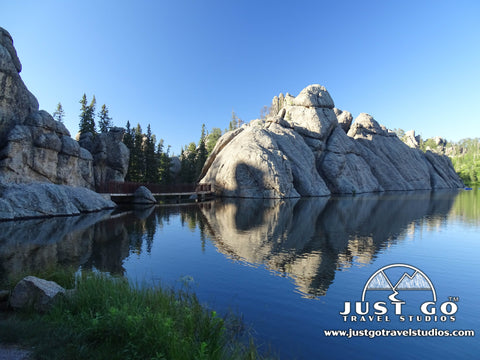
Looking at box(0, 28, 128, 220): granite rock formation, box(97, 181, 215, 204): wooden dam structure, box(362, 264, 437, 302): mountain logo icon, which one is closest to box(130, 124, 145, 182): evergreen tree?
box(97, 181, 215, 204): wooden dam structure

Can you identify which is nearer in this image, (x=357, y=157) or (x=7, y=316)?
(x=7, y=316)

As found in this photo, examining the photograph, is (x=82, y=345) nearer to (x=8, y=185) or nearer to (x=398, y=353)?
(x=398, y=353)

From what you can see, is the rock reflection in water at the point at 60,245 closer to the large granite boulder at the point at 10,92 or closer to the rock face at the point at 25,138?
the rock face at the point at 25,138

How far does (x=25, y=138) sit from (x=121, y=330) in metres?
33.2

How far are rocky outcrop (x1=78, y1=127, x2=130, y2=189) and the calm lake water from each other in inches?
811

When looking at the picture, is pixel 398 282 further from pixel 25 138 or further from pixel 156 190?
pixel 156 190

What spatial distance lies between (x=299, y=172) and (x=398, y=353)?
→ 52137 mm

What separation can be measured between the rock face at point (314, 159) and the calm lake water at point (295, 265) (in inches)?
1059

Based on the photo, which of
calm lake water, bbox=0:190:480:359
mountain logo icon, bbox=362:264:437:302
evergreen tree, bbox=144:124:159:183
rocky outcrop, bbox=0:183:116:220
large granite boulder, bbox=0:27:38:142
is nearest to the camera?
calm lake water, bbox=0:190:480:359

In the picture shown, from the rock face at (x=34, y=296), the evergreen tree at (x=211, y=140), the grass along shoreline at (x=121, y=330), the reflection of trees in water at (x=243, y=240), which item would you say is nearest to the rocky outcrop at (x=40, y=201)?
the reflection of trees in water at (x=243, y=240)

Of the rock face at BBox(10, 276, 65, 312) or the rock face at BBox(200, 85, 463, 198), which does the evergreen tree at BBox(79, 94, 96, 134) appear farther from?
the rock face at BBox(10, 276, 65, 312)

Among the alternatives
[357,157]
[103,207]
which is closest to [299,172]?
[357,157]

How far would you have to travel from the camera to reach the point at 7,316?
6641 mm

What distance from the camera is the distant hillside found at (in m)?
124
